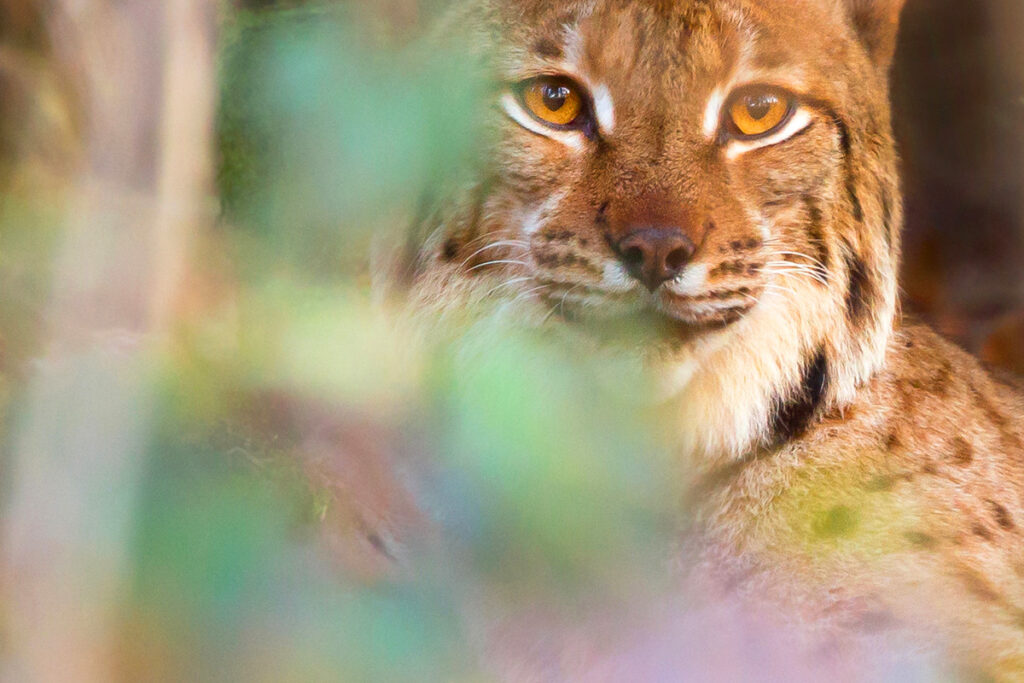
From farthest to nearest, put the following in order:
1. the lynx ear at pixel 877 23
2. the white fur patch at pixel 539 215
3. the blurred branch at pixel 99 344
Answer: the lynx ear at pixel 877 23
the white fur patch at pixel 539 215
the blurred branch at pixel 99 344

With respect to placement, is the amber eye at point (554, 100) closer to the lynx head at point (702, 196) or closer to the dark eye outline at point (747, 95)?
the lynx head at point (702, 196)

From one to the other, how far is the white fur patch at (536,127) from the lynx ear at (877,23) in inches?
14.0

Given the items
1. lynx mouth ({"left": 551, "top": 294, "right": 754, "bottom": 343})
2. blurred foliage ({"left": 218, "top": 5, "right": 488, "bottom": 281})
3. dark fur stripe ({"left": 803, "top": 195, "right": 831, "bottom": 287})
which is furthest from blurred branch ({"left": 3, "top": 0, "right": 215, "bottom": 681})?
dark fur stripe ({"left": 803, "top": 195, "right": 831, "bottom": 287})

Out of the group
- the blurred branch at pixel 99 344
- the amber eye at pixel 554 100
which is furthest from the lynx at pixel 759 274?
the blurred branch at pixel 99 344

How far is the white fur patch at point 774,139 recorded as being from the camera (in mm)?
1009

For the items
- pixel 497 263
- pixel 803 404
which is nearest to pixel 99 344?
pixel 497 263

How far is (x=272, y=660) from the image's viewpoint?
1050 millimetres

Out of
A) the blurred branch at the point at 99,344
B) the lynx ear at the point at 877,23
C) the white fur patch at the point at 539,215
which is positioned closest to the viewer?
the blurred branch at the point at 99,344

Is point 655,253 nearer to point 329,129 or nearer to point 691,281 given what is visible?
point 691,281

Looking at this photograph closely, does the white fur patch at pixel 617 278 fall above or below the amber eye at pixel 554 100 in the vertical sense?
below

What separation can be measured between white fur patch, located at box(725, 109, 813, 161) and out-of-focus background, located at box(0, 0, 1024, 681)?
0.81ft

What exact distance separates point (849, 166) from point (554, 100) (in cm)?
34

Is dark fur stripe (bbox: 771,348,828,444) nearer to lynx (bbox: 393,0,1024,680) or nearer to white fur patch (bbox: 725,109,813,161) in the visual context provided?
lynx (bbox: 393,0,1024,680)

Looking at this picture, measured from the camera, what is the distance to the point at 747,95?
1.02 metres
